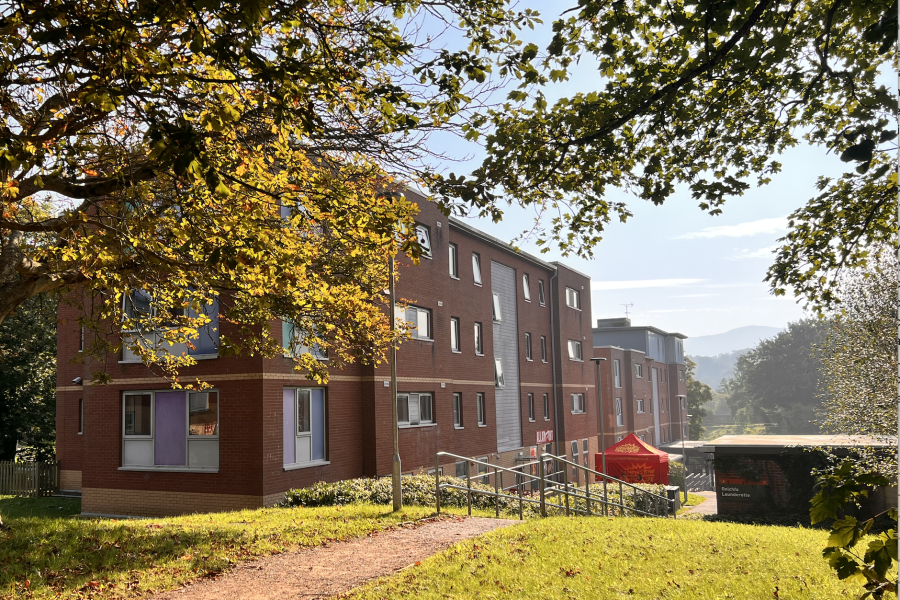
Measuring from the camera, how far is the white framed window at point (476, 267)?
30856 mm

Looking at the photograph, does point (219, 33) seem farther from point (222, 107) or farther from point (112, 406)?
point (112, 406)

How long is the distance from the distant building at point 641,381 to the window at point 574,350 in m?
6.00

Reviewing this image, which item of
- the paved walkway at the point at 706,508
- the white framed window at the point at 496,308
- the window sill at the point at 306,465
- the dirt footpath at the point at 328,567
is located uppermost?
the white framed window at the point at 496,308

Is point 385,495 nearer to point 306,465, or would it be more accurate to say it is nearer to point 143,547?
point 306,465

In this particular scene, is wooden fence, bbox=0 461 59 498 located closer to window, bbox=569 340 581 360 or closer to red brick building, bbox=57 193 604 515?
red brick building, bbox=57 193 604 515

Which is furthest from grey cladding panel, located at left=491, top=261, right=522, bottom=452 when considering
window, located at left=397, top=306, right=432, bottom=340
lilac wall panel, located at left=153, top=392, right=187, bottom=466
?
lilac wall panel, located at left=153, top=392, right=187, bottom=466

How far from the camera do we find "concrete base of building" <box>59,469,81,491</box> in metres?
26.6

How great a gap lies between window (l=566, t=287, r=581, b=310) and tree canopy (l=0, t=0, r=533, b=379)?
29.3 m

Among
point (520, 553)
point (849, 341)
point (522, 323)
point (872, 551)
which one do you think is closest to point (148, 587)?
point (520, 553)

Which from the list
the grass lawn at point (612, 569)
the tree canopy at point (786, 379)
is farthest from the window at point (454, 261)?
the tree canopy at point (786, 379)

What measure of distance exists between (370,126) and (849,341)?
1595 cm

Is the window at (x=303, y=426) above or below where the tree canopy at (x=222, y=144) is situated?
below

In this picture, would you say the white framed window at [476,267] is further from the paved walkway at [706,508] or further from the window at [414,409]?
the paved walkway at [706,508]

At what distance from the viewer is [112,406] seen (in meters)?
20.2
